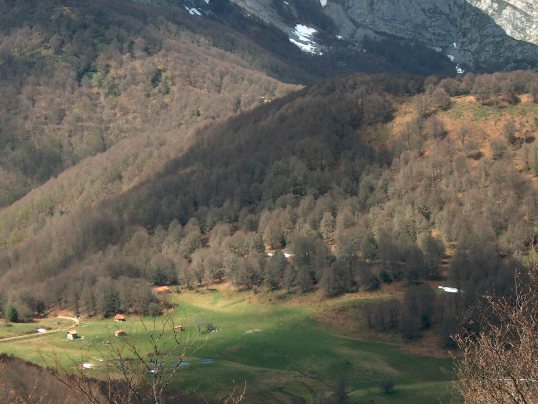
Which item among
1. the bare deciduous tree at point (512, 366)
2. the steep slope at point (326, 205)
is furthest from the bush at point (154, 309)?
the bare deciduous tree at point (512, 366)

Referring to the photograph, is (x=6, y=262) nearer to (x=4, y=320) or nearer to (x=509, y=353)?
(x=4, y=320)

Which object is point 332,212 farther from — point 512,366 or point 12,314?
point 512,366

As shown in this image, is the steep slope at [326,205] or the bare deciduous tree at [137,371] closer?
the bare deciduous tree at [137,371]

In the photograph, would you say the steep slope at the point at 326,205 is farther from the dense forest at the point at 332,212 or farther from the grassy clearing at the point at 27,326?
the grassy clearing at the point at 27,326

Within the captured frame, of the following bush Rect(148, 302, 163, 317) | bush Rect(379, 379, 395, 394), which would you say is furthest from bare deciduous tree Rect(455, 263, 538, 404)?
bush Rect(148, 302, 163, 317)

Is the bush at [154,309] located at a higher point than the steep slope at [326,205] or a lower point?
lower

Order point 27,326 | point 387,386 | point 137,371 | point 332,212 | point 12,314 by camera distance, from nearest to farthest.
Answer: point 137,371
point 387,386
point 27,326
point 12,314
point 332,212

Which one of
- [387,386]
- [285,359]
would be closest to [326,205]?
[285,359]
